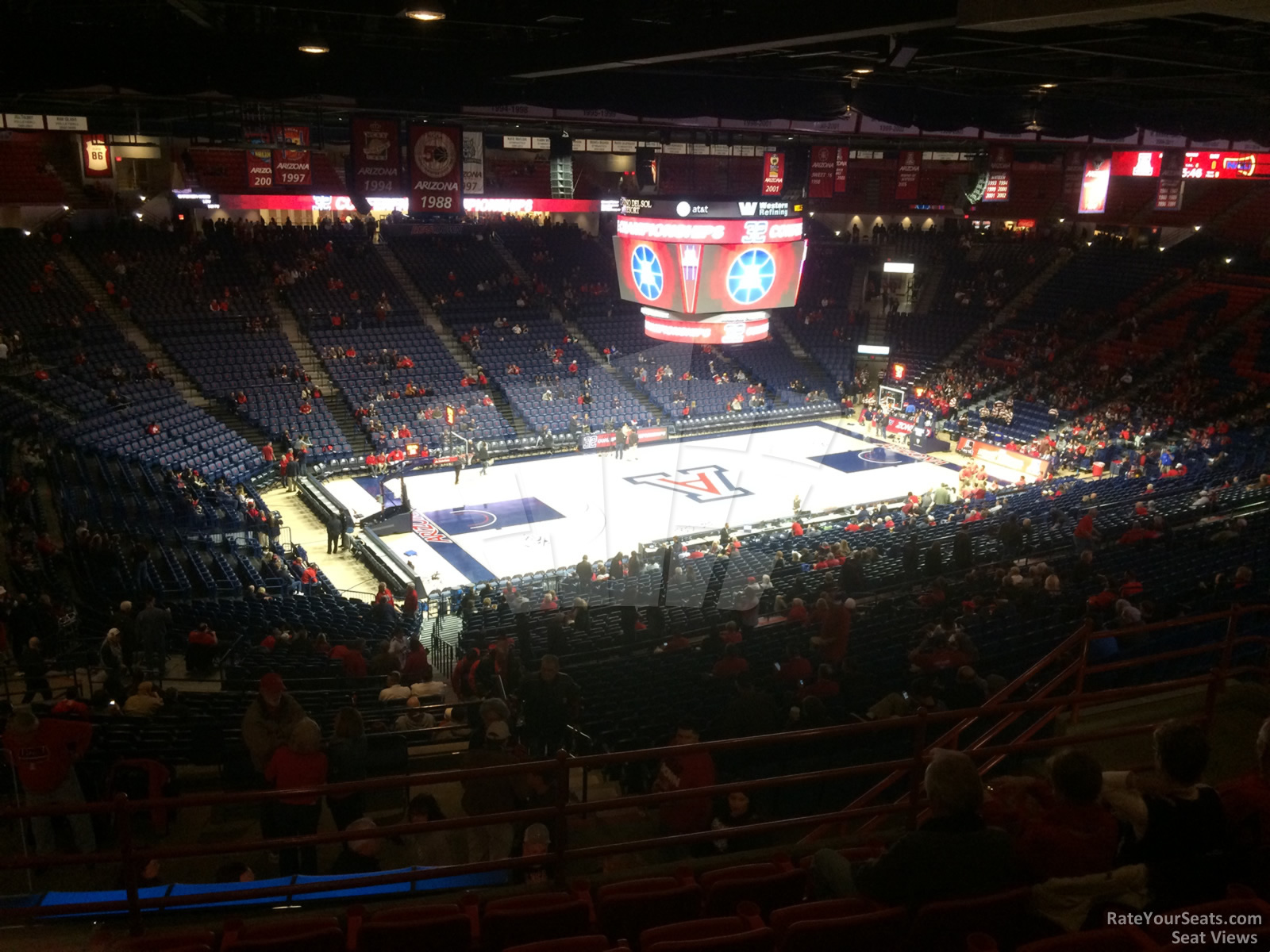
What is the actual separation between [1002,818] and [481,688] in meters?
6.83

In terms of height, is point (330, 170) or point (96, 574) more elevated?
point (330, 170)

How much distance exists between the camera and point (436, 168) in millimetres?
15938

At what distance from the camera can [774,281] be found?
1966cm

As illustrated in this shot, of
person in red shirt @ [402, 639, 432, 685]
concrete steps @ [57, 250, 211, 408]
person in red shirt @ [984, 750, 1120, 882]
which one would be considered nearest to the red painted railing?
person in red shirt @ [984, 750, 1120, 882]

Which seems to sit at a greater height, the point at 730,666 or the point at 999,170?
the point at 999,170

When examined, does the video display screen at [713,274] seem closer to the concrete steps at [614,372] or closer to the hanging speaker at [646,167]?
the hanging speaker at [646,167]

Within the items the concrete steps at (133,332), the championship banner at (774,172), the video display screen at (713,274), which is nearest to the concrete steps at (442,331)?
the concrete steps at (133,332)

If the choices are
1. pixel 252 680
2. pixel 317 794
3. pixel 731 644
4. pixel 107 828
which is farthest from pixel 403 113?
pixel 317 794

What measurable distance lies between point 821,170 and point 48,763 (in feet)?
64.6

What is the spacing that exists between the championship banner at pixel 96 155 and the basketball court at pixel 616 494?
9103 mm

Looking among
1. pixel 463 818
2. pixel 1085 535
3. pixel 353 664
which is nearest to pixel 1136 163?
pixel 1085 535

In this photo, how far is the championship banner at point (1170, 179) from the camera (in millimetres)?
22969

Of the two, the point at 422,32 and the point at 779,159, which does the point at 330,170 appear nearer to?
the point at 779,159

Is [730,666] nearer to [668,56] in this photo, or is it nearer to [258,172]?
[668,56]
